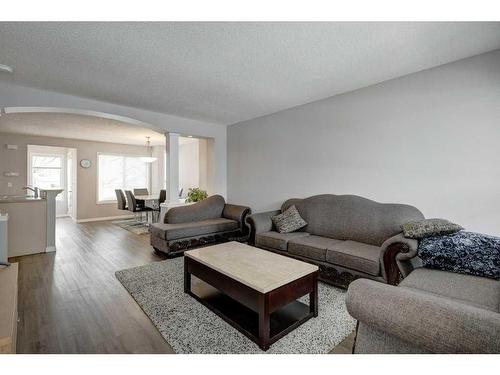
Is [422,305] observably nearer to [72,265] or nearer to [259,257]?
[259,257]

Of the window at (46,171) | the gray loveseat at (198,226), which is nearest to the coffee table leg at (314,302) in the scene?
the gray loveseat at (198,226)

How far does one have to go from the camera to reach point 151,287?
267cm

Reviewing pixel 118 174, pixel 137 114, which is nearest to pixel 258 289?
pixel 137 114

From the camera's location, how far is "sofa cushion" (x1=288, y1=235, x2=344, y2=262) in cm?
281

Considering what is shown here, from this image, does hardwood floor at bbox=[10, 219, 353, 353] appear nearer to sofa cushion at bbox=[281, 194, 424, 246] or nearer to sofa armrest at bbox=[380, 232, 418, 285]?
sofa armrest at bbox=[380, 232, 418, 285]

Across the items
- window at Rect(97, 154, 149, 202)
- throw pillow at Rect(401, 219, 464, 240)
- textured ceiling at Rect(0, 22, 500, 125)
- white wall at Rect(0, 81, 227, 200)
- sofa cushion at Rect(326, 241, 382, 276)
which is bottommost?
sofa cushion at Rect(326, 241, 382, 276)

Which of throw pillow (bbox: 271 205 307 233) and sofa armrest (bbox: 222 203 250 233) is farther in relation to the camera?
sofa armrest (bbox: 222 203 250 233)

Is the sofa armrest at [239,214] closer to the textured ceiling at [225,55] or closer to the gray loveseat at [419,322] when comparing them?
the textured ceiling at [225,55]

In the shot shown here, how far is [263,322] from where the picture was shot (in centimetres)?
Answer: 172

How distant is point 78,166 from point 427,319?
27.4 feet

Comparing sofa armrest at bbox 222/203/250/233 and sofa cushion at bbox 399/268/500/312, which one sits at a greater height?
sofa armrest at bbox 222/203/250/233

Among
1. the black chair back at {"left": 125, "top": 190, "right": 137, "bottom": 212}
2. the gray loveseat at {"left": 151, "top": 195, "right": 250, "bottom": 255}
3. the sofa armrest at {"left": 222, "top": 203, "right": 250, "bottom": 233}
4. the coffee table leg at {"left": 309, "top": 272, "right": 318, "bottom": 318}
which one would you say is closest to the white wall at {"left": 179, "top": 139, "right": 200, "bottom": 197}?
the black chair back at {"left": 125, "top": 190, "right": 137, "bottom": 212}

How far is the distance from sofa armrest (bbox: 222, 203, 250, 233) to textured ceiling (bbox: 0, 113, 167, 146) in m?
2.77

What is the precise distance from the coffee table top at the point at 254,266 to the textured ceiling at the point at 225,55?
2.01m
